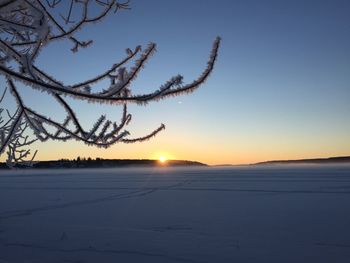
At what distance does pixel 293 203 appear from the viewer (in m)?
6.86

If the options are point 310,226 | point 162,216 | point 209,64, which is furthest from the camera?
point 162,216

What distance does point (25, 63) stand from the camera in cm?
166

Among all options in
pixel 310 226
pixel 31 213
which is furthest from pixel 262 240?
pixel 31 213

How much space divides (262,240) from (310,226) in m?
1.04

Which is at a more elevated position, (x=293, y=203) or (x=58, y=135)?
(x=58, y=135)

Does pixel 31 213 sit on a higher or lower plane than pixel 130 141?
lower

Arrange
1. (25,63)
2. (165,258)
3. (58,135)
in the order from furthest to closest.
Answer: (165,258)
(58,135)
(25,63)

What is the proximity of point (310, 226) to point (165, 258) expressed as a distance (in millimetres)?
2134

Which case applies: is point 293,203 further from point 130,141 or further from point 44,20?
point 44,20

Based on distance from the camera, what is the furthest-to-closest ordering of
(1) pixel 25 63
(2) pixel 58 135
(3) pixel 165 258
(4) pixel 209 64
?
(3) pixel 165 258
(2) pixel 58 135
(4) pixel 209 64
(1) pixel 25 63

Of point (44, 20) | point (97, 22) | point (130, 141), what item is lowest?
point (130, 141)

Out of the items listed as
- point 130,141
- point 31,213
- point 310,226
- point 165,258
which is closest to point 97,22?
point 130,141

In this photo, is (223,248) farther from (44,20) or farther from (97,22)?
(44,20)

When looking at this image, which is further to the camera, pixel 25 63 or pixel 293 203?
pixel 293 203
